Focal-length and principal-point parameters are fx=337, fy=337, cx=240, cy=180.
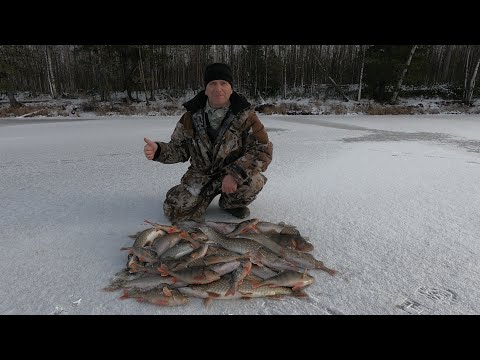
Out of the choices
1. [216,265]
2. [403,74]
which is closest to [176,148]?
[216,265]

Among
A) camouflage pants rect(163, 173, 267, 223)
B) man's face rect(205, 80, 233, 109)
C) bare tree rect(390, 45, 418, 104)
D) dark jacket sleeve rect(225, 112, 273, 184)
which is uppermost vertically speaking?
bare tree rect(390, 45, 418, 104)

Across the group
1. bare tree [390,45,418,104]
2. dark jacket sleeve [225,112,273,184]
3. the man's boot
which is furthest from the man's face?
bare tree [390,45,418,104]

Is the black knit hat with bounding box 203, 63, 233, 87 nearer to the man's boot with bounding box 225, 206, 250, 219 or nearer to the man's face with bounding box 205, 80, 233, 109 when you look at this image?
the man's face with bounding box 205, 80, 233, 109

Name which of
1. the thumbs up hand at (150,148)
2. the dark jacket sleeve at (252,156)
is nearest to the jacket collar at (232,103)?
the dark jacket sleeve at (252,156)

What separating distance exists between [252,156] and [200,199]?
0.70 metres

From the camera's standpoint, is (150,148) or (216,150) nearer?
(150,148)

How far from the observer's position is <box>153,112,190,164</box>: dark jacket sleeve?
3.19m

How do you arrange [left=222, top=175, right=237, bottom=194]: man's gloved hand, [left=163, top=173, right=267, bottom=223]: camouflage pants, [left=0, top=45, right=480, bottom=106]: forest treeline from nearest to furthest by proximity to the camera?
1. [left=222, top=175, right=237, bottom=194]: man's gloved hand
2. [left=163, top=173, right=267, bottom=223]: camouflage pants
3. [left=0, top=45, right=480, bottom=106]: forest treeline

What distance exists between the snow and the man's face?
112cm

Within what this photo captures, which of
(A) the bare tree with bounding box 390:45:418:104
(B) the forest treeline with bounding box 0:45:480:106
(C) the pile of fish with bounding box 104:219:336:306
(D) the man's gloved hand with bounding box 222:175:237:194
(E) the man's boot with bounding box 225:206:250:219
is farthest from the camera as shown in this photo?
(B) the forest treeline with bounding box 0:45:480:106

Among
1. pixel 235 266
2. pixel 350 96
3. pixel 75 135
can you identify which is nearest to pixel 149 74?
pixel 350 96

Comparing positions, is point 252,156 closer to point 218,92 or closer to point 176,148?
point 218,92

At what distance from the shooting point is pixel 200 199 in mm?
A: 3311

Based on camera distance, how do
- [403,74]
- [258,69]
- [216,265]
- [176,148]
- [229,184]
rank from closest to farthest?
[216,265] < [229,184] < [176,148] < [403,74] < [258,69]
